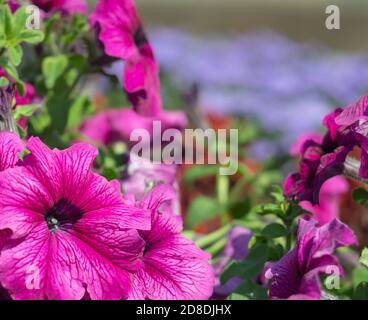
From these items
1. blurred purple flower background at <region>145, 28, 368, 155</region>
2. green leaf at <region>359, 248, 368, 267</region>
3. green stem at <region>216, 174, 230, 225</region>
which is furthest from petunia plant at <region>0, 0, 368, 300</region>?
blurred purple flower background at <region>145, 28, 368, 155</region>

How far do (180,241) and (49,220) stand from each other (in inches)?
4.7

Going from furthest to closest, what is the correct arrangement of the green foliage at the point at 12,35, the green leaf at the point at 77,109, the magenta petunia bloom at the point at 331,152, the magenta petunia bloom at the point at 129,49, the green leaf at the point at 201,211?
1. the green leaf at the point at 201,211
2. the green leaf at the point at 77,109
3. the magenta petunia bloom at the point at 129,49
4. the green foliage at the point at 12,35
5. the magenta petunia bloom at the point at 331,152

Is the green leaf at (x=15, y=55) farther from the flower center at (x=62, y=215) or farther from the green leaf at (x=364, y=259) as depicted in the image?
the green leaf at (x=364, y=259)

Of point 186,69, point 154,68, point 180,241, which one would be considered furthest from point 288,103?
point 180,241

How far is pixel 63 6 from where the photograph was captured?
1.02 meters

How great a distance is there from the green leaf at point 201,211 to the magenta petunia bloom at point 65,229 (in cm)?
57

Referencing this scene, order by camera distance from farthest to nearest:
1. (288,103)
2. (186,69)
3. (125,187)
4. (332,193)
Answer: (186,69) → (288,103) → (332,193) → (125,187)

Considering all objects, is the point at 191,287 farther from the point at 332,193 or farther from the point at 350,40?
the point at 350,40

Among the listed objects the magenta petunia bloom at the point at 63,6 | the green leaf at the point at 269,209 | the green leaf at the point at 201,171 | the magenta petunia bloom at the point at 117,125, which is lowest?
the green leaf at the point at 201,171

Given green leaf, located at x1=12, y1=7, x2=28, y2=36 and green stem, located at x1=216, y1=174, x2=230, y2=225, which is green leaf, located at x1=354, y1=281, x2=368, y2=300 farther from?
green stem, located at x1=216, y1=174, x2=230, y2=225

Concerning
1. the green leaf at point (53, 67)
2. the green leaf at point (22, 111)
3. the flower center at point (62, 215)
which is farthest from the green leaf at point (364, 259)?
the green leaf at point (53, 67)

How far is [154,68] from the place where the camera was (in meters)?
1.00

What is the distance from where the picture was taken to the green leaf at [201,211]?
1.25 m

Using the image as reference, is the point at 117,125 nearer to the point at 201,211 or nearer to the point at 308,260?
the point at 201,211
